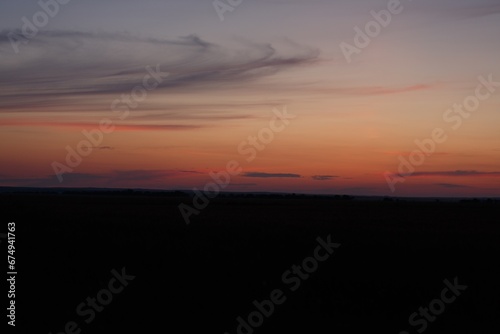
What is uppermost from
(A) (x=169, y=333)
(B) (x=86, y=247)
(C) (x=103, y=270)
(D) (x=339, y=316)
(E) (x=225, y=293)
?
(B) (x=86, y=247)

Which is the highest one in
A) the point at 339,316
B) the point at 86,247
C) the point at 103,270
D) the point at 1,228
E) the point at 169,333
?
the point at 1,228

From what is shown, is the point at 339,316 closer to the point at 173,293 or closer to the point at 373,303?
the point at 373,303

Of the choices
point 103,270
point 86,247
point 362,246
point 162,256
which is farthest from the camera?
point 362,246

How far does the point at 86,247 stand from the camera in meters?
19.4

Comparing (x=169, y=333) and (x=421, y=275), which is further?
(x=421, y=275)

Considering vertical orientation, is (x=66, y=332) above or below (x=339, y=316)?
above

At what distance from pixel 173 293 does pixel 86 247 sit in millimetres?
7064

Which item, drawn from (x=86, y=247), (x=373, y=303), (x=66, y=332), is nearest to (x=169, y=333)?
(x=66, y=332)

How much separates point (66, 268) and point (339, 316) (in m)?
7.40

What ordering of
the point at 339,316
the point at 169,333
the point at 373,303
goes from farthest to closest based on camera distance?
the point at 373,303, the point at 339,316, the point at 169,333

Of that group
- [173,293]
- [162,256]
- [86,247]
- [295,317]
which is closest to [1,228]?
[86,247]

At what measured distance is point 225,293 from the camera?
13359 mm

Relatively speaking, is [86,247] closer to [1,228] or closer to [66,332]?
[1,228]

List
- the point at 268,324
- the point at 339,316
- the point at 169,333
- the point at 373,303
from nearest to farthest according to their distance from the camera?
the point at 169,333, the point at 268,324, the point at 339,316, the point at 373,303
